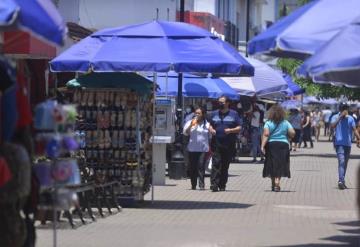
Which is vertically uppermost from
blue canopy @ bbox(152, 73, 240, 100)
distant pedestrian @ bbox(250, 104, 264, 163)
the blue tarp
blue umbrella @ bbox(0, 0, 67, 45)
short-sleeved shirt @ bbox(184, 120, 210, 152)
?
blue umbrella @ bbox(0, 0, 67, 45)

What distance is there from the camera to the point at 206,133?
18188 mm

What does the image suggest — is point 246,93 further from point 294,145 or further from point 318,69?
point 318,69

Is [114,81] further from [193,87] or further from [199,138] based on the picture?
[193,87]

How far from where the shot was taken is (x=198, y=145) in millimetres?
18141

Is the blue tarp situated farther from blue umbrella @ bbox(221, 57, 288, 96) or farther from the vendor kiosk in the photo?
blue umbrella @ bbox(221, 57, 288, 96)

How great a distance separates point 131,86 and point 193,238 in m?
3.85

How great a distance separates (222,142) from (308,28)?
317 inches

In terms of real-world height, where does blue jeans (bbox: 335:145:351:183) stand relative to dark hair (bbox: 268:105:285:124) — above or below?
below

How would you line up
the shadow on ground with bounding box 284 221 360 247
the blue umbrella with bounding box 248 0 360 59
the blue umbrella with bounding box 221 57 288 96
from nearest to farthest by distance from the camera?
the blue umbrella with bounding box 248 0 360 59
the shadow on ground with bounding box 284 221 360 247
the blue umbrella with bounding box 221 57 288 96

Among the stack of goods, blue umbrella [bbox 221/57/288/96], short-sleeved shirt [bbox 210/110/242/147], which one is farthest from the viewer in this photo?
blue umbrella [bbox 221/57/288/96]

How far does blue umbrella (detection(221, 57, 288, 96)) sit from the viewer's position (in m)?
27.2

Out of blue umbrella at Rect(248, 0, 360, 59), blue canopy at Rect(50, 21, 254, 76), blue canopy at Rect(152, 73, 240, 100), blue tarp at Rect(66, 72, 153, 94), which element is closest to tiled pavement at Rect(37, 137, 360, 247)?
Answer: blue umbrella at Rect(248, 0, 360, 59)

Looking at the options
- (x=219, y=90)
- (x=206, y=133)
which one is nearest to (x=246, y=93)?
(x=219, y=90)

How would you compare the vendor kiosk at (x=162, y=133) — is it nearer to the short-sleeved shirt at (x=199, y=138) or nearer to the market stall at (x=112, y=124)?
the short-sleeved shirt at (x=199, y=138)
